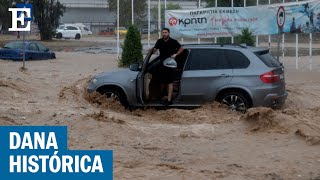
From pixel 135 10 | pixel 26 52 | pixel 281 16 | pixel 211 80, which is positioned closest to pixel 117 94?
pixel 211 80

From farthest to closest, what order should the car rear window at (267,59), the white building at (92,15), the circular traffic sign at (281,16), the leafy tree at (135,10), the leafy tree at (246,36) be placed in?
the white building at (92,15) → the leafy tree at (135,10) → the leafy tree at (246,36) → the circular traffic sign at (281,16) → the car rear window at (267,59)

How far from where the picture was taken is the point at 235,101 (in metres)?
12.4

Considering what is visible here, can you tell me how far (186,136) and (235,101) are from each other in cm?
290

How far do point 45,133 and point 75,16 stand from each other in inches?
3454

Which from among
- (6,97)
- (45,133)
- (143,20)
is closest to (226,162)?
(45,133)

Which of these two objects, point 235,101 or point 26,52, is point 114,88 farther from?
point 26,52

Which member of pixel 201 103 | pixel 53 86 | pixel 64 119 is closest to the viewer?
pixel 64 119

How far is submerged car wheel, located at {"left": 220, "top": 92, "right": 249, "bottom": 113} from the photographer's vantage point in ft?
40.5

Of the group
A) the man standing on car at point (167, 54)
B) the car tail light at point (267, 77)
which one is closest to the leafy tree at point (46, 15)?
the man standing on car at point (167, 54)

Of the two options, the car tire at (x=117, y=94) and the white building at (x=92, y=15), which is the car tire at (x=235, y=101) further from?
the white building at (x=92, y=15)

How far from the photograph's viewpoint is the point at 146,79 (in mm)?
12672

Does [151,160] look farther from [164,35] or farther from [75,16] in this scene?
[75,16]

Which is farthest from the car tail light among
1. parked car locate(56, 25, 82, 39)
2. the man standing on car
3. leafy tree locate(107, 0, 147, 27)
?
parked car locate(56, 25, 82, 39)

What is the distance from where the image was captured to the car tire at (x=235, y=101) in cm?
1234
